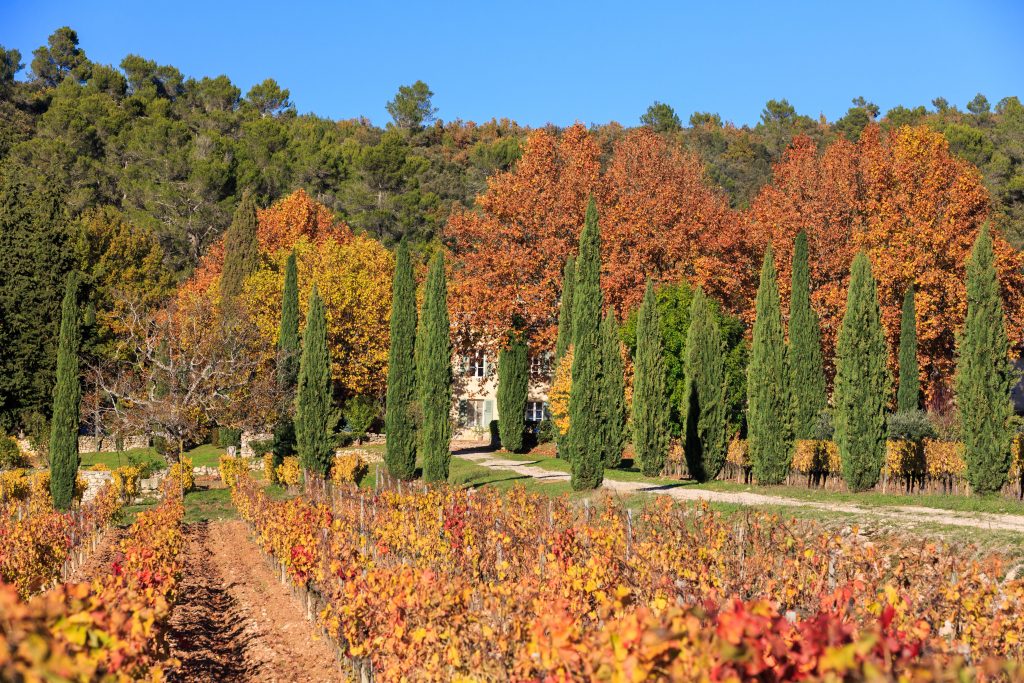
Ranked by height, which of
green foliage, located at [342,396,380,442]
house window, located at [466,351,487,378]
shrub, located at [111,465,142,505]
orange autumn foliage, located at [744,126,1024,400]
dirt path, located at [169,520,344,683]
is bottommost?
dirt path, located at [169,520,344,683]

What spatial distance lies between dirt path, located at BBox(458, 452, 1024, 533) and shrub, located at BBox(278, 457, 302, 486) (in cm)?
732

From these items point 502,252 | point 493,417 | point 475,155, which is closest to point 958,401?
point 502,252

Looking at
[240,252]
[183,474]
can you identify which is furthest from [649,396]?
[240,252]

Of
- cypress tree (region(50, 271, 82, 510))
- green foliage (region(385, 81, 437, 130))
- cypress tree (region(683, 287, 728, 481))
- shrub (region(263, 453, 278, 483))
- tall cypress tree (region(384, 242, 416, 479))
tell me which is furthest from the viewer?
green foliage (region(385, 81, 437, 130))

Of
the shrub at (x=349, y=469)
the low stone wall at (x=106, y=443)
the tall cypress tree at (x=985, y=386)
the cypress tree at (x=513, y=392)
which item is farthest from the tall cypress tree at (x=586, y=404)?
the low stone wall at (x=106, y=443)

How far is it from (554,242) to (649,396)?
13.0 m

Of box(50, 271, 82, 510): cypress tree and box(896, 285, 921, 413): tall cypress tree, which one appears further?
box(896, 285, 921, 413): tall cypress tree

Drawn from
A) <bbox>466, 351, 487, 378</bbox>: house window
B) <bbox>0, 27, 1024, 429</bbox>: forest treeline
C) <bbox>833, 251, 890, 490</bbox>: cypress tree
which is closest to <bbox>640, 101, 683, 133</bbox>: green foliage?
<bbox>0, 27, 1024, 429</bbox>: forest treeline

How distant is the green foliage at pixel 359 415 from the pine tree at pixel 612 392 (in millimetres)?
13610

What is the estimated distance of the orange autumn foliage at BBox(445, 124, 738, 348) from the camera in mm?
40344

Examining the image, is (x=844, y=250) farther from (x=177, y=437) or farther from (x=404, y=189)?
(x=404, y=189)

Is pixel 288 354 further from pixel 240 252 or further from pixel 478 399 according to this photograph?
pixel 478 399

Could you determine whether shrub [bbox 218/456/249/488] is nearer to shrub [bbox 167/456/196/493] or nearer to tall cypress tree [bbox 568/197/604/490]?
shrub [bbox 167/456/196/493]

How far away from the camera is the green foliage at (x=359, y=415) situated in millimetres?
42594
